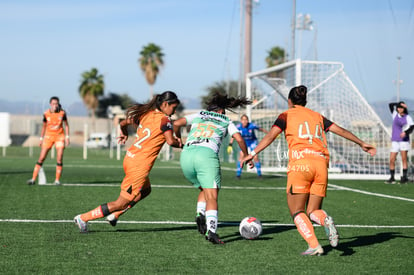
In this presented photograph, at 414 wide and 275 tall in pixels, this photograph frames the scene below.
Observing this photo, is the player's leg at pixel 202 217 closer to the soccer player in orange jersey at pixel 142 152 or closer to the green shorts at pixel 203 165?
the green shorts at pixel 203 165

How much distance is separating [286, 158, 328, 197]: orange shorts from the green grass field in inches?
29.4

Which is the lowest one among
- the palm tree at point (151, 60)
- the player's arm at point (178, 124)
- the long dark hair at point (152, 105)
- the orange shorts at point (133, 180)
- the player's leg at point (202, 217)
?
the player's leg at point (202, 217)

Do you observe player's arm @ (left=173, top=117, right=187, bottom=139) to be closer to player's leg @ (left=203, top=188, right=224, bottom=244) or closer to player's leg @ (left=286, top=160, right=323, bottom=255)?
player's leg @ (left=203, top=188, right=224, bottom=244)

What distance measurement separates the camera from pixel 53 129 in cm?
1631

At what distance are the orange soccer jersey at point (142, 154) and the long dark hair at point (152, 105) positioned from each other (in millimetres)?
125

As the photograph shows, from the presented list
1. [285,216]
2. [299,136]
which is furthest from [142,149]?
[285,216]

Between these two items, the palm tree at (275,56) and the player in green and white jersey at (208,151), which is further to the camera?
the palm tree at (275,56)

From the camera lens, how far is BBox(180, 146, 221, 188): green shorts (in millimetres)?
8141

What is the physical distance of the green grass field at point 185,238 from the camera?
6.64 m

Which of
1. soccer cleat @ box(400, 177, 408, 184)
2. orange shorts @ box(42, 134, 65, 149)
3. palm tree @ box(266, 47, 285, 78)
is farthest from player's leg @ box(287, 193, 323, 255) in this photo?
palm tree @ box(266, 47, 285, 78)

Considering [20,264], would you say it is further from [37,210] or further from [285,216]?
[285,216]

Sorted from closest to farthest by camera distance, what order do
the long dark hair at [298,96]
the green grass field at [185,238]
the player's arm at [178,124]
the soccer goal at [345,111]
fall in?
the green grass field at [185,238] → the long dark hair at [298,96] → the player's arm at [178,124] → the soccer goal at [345,111]

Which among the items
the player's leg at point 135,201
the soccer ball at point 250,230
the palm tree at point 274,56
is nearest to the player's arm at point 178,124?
the player's leg at point 135,201

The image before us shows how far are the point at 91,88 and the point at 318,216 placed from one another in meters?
75.0
